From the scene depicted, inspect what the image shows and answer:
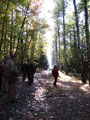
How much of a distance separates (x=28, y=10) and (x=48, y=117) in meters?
13.4

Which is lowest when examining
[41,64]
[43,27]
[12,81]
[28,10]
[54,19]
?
[41,64]

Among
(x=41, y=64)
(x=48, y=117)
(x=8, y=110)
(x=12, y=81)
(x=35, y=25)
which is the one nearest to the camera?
(x=48, y=117)

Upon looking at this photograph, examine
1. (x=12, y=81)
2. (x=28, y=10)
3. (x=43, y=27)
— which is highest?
(x=28, y=10)

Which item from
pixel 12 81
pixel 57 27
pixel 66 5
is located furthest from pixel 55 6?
pixel 12 81

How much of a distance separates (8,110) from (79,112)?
9.24 feet

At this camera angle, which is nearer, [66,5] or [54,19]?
[66,5]

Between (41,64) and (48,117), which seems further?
(41,64)

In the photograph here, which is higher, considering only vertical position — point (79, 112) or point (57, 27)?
point (57, 27)

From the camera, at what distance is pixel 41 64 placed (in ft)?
150

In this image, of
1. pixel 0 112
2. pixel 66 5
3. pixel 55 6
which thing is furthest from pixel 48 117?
pixel 55 6

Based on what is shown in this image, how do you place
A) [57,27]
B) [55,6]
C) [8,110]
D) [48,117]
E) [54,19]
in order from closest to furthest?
[48,117] < [8,110] < [55,6] < [54,19] < [57,27]

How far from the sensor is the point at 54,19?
28.5 m

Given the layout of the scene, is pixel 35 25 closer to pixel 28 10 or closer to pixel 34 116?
pixel 28 10

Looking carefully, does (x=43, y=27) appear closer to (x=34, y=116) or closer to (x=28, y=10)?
(x=28, y=10)
